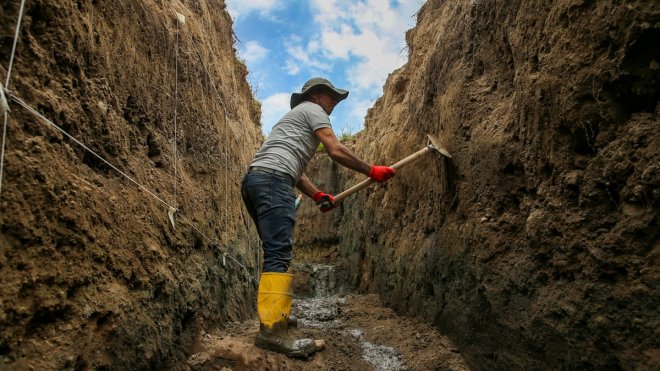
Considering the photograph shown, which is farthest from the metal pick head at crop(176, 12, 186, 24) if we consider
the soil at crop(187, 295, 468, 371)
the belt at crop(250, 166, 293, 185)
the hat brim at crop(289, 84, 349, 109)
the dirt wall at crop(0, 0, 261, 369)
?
the soil at crop(187, 295, 468, 371)

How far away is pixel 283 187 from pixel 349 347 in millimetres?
1466

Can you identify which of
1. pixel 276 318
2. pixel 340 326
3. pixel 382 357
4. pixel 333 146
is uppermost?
pixel 333 146

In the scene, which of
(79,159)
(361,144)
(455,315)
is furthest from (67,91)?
(361,144)

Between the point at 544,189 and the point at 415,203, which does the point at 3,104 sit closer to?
the point at 544,189

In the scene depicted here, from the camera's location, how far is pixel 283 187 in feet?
11.1

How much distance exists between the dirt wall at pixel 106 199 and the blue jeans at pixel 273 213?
0.53 meters

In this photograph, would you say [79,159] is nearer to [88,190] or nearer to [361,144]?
[88,190]

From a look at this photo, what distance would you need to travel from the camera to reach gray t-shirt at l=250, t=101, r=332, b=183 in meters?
3.47

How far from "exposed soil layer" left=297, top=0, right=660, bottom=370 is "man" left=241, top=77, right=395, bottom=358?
Result: 36.0 inches

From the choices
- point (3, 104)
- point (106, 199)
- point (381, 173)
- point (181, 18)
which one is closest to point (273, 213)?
point (381, 173)

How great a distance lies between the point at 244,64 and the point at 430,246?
5132 millimetres

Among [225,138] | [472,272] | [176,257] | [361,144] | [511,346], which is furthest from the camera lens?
[361,144]

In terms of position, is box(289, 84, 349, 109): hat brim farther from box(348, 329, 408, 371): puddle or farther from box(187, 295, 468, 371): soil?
box(348, 329, 408, 371): puddle

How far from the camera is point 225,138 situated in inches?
204
